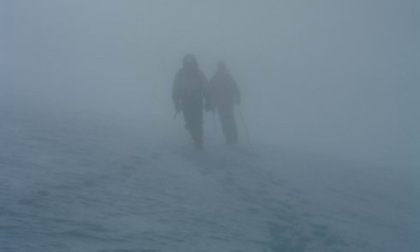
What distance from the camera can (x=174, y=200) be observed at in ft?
33.1

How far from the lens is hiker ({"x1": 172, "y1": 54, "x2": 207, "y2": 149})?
16859 millimetres

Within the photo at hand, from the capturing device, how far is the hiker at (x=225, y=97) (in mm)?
19391

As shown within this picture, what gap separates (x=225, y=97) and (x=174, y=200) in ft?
31.1

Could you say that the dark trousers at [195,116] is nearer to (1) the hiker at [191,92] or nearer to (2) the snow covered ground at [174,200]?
(1) the hiker at [191,92]

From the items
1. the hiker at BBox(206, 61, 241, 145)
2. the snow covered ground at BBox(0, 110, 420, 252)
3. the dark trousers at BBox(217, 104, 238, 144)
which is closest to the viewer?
the snow covered ground at BBox(0, 110, 420, 252)

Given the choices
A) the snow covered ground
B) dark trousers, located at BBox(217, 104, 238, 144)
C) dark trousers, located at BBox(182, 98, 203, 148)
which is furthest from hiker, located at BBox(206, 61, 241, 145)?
dark trousers, located at BBox(182, 98, 203, 148)

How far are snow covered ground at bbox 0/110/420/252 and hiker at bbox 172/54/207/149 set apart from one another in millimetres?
506

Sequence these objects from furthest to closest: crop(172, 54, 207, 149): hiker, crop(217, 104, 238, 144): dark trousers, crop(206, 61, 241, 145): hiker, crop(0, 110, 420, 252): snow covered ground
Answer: crop(217, 104, 238, 144): dark trousers → crop(206, 61, 241, 145): hiker → crop(172, 54, 207, 149): hiker → crop(0, 110, 420, 252): snow covered ground

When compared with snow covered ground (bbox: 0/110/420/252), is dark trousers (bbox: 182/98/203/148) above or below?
above

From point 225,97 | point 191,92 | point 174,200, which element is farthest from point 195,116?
point 174,200

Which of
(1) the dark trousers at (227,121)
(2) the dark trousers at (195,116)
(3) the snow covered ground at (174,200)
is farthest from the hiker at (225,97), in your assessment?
(2) the dark trousers at (195,116)

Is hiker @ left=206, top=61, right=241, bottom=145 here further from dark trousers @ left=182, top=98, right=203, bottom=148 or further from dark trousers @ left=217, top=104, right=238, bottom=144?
dark trousers @ left=182, top=98, right=203, bottom=148

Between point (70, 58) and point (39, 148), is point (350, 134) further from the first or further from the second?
point (70, 58)

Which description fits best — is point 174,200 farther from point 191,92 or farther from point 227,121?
point 227,121
